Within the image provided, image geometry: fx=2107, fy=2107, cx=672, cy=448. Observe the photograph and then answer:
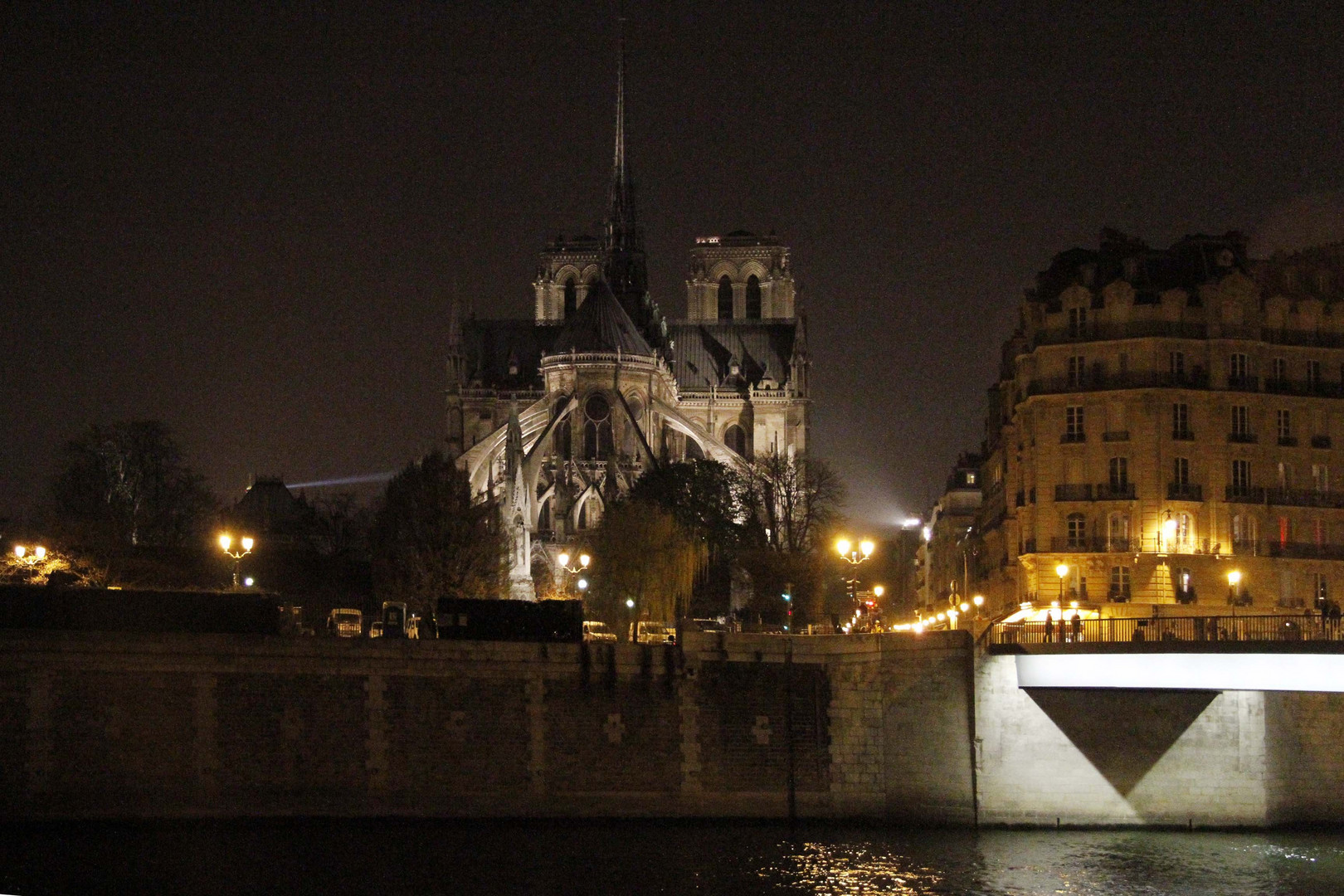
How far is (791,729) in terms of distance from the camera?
1993 inches

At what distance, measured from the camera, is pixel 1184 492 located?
2411 inches

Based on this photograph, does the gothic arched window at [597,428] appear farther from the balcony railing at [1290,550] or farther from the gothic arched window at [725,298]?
the balcony railing at [1290,550]

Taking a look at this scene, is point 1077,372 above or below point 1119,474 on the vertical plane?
above

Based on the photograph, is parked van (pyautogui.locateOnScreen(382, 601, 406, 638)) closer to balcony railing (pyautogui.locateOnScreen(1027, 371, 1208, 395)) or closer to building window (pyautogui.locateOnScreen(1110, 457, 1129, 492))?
balcony railing (pyautogui.locateOnScreen(1027, 371, 1208, 395))

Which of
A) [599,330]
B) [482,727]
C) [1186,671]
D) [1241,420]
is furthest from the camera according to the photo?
[599,330]

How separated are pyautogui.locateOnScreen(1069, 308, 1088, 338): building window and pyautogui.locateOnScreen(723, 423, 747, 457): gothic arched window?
76782 mm

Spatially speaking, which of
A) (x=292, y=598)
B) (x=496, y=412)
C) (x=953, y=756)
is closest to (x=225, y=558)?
(x=292, y=598)

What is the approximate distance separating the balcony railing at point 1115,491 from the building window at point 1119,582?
81.8 inches

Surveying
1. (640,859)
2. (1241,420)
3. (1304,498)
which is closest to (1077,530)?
(1241,420)

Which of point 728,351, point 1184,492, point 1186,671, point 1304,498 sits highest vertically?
point 728,351

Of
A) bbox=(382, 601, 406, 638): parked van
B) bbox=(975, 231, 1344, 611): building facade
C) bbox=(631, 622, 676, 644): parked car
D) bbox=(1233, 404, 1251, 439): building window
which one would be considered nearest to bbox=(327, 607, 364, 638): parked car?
bbox=(382, 601, 406, 638): parked van

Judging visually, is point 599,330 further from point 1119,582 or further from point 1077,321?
point 1119,582

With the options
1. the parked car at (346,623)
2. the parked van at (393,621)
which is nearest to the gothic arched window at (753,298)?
the parked car at (346,623)

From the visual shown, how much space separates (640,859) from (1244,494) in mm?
25860
